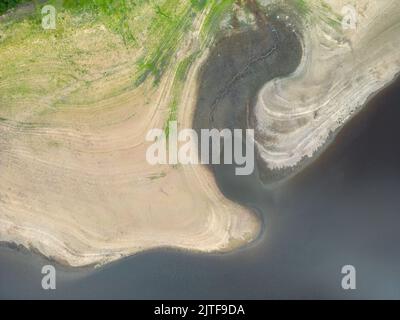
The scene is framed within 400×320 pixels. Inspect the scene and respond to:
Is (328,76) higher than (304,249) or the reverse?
higher

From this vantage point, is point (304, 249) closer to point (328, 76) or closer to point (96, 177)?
point (328, 76)

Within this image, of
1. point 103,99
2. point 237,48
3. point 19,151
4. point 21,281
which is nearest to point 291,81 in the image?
point 237,48

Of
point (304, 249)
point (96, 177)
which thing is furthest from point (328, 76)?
point (96, 177)

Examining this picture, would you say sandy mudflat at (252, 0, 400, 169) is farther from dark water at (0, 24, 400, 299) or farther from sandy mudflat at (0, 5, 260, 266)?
sandy mudflat at (0, 5, 260, 266)

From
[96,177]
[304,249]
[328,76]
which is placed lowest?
[304,249]

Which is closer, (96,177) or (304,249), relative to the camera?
(96,177)
